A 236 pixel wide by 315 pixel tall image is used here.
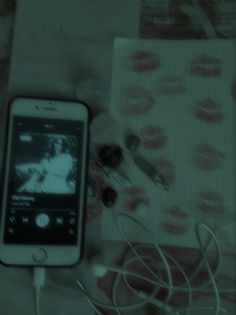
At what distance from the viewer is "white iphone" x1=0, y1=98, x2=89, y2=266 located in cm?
49

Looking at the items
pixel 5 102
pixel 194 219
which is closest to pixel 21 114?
pixel 5 102

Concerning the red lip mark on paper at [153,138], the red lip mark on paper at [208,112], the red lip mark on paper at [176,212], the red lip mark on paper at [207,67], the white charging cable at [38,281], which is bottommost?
the white charging cable at [38,281]

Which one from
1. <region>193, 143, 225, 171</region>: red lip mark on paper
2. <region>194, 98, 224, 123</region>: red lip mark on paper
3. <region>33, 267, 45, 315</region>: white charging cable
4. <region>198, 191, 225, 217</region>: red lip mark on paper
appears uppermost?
<region>194, 98, 224, 123</region>: red lip mark on paper

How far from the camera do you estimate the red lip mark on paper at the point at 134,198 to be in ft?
1.71

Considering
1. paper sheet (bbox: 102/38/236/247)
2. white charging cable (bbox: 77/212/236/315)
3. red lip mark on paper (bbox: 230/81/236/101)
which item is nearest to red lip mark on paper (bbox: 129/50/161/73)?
paper sheet (bbox: 102/38/236/247)

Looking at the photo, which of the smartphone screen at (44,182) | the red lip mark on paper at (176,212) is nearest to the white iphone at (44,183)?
the smartphone screen at (44,182)

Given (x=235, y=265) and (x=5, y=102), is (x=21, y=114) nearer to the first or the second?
(x=5, y=102)

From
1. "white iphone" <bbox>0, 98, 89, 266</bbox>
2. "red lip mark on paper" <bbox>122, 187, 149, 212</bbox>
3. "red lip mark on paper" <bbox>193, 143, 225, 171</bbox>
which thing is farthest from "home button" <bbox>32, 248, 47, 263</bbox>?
"red lip mark on paper" <bbox>193, 143, 225, 171</bbox>

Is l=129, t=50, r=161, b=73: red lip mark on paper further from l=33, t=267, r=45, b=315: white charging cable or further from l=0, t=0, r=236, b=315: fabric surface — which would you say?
l=33, t=267, r=45, b=315: white charging cable

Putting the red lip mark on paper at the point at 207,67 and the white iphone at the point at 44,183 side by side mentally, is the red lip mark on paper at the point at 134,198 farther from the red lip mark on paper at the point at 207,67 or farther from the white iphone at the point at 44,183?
the red lip mark on paper at the point at 207,67

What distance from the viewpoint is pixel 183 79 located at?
55 cm

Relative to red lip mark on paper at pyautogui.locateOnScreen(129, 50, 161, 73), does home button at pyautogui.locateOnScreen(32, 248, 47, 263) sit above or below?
below

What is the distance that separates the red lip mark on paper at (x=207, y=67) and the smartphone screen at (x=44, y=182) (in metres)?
0.17

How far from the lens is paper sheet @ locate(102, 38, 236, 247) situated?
A: 52cm
